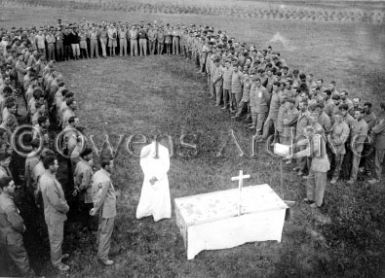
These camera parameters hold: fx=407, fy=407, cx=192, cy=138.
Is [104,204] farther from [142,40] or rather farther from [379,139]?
[142,40]

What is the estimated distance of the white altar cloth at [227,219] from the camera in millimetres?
7574

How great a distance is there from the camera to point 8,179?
662 cm

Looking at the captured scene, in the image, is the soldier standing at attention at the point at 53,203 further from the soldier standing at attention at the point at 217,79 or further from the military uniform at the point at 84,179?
the soldier standing at attention at the point at 217,79

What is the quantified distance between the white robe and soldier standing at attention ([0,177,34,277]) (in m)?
2.68

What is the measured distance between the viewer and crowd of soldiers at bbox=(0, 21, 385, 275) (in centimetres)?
710

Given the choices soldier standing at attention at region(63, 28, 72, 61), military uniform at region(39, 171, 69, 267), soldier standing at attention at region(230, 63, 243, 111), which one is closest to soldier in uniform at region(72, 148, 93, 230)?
military uniform at region(39, 171, 69, 267)

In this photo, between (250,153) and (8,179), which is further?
(250,153)

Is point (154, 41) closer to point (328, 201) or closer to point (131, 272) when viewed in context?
point (328, 201)

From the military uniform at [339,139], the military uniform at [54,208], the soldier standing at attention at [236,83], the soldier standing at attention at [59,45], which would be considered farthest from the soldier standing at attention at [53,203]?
the soldier standing at attention at [59,45]

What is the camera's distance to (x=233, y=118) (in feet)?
48.6

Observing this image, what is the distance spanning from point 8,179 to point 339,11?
35.8m

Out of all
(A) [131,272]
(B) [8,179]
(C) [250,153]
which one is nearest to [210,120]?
(C) [250,153]

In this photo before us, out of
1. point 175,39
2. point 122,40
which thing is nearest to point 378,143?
point 175,39

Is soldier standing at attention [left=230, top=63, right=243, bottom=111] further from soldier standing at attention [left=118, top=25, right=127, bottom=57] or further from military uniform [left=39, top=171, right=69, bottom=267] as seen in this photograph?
soldier standing at attention [left=118, top=25, right=127, bottom=57]
